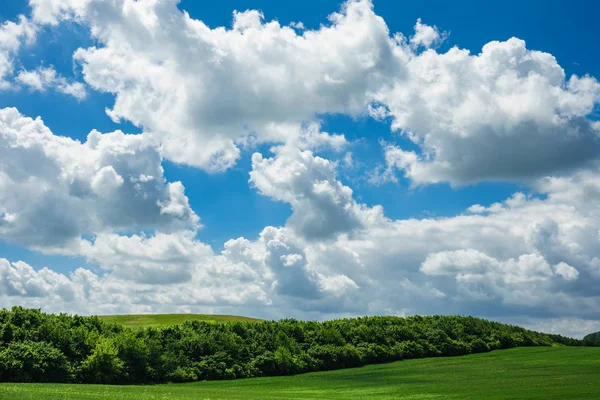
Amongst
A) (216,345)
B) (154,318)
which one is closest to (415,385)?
(216,345)

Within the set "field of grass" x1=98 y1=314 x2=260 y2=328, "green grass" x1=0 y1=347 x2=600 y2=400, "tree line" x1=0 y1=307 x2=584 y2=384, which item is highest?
"field of grass" x1=98 y1=314 x2=260 y2=328

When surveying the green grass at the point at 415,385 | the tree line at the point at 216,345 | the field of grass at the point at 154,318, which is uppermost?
the field of grass at the point at 154,318

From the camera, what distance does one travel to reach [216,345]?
63875 millimetres

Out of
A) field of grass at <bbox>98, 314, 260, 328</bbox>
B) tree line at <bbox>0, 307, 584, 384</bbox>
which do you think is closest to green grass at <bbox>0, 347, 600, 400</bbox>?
tree line at <bbox>0, 307, 584, 384</bbox>

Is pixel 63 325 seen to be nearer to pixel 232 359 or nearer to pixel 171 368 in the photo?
pixel 171 368

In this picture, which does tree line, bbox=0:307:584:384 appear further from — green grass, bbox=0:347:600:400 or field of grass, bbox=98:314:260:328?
field of grass, bbox=98:314:260:328

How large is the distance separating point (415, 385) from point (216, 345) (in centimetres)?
2542

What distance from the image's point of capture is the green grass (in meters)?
35.9

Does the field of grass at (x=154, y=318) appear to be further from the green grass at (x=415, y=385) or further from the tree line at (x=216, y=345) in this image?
the green grass at (x=415, y=385)

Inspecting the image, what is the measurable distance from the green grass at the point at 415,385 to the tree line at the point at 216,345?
3489 millimetres

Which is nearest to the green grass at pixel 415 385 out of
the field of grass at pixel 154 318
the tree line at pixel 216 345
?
the tree line at pixel 216 345

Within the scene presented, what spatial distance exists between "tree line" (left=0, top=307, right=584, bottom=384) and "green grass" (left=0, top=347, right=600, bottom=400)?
3.49 metres

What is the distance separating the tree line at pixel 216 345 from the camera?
165ft

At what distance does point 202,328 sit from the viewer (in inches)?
2657
